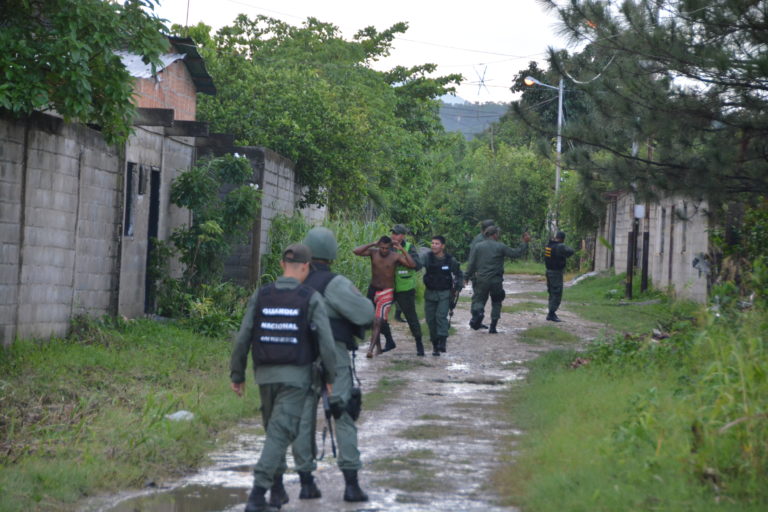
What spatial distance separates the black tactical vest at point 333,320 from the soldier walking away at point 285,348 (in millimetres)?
432

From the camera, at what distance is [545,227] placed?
167 ft

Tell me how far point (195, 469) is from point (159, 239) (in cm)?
817

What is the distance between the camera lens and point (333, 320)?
271 inches

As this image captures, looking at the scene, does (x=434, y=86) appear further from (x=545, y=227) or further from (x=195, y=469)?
(x=195, y=469)

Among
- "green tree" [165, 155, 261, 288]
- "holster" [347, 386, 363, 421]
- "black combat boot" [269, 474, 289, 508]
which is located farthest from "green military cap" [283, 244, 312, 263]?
"green tree" [165, 155, 261, 288]

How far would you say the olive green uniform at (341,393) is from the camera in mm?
6461

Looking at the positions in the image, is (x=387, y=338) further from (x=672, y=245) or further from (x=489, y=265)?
(x=672, y=245)

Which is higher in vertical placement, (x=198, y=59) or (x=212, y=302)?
(x=198, y=59)

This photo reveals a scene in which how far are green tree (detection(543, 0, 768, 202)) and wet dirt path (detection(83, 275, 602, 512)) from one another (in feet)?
11.1

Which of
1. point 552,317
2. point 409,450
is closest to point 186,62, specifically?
point 552,317

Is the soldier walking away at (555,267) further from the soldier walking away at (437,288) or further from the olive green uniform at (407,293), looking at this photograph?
the olive green uniform at (407,293)

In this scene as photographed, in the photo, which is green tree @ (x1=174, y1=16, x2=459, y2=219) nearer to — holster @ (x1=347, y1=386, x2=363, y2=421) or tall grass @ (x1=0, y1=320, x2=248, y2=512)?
tall grass @ (x1=0, y1=320, x2=248, y2=512)

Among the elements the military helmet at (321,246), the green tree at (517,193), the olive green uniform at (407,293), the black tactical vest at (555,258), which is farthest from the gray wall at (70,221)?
the green tree at (517,193)

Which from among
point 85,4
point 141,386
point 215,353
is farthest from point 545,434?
point 85,4
